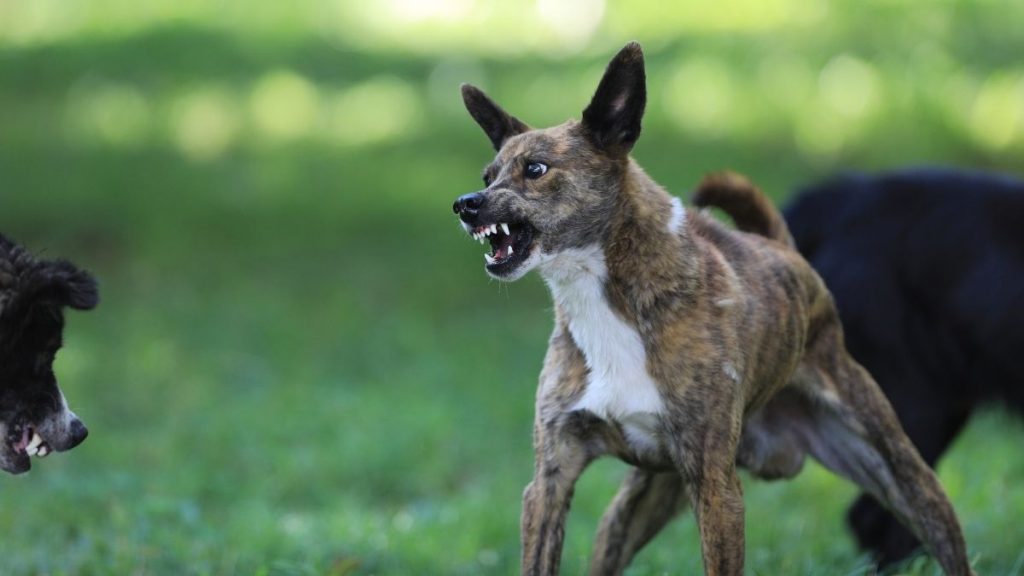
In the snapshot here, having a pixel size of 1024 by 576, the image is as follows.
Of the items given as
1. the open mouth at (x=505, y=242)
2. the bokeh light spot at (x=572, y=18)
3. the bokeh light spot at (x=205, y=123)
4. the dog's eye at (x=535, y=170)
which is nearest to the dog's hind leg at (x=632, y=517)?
the open mouth at (x=505, y=242)

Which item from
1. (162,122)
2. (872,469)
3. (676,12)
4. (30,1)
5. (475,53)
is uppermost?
(30,1)

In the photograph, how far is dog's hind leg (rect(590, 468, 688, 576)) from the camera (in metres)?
5.43

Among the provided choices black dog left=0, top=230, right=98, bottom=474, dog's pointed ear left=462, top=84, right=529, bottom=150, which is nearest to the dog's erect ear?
black dog left=0, top=230, right=98, bottom=474

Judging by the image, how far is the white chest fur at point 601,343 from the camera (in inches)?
184

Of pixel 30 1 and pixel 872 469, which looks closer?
pixel 872 469

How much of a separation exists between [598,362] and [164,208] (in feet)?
28.9

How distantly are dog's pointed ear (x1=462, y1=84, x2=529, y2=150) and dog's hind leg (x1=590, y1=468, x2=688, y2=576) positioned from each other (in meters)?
1.24

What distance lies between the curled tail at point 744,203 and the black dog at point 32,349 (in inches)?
85.8

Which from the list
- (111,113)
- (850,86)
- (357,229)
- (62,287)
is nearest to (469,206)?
(62,287)

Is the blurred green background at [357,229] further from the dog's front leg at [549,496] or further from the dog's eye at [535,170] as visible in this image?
the dog's eye at [535,170]

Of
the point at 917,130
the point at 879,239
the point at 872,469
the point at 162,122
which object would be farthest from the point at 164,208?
the point at 872,469

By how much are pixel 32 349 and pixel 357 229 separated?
7737mm

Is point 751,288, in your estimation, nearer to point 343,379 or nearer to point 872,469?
point 872,469

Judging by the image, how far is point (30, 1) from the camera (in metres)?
16.2
